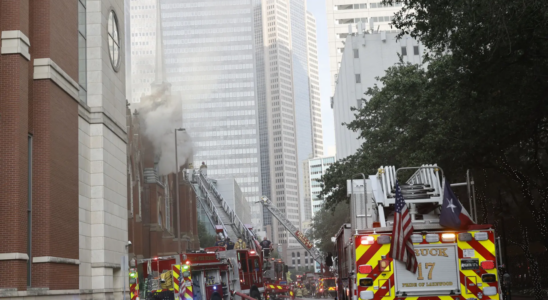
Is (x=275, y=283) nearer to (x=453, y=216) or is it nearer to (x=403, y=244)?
(x=453, y=216)

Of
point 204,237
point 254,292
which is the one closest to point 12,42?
point 254,292

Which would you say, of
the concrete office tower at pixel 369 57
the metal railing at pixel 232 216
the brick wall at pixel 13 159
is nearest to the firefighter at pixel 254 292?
the metal railing at pixel 232 216

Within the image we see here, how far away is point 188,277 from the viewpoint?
23125mm

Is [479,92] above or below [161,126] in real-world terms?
below

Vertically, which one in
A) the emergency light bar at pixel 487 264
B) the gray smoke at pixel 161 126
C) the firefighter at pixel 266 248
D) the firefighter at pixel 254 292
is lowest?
the firefighter at pixel 254 292

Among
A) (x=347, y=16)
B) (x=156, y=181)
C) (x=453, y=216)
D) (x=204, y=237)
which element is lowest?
(x=453, y=216)

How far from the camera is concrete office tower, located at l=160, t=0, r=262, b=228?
150 metres

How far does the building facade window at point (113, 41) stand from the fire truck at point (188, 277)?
22.6 ft

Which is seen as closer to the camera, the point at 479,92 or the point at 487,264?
the point at 487,264

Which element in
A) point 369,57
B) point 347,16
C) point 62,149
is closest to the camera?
point 62,149

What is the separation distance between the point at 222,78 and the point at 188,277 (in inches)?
6161

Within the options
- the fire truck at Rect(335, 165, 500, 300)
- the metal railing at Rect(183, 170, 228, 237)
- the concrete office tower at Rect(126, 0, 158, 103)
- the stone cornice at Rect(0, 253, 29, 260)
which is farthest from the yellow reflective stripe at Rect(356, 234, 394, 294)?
the concrete office tower at Rect(126, 0, 158, 103)

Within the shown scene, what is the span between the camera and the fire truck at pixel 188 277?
75.6ft

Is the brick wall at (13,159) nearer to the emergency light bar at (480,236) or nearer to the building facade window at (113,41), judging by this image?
the building facade window at (113,41)
